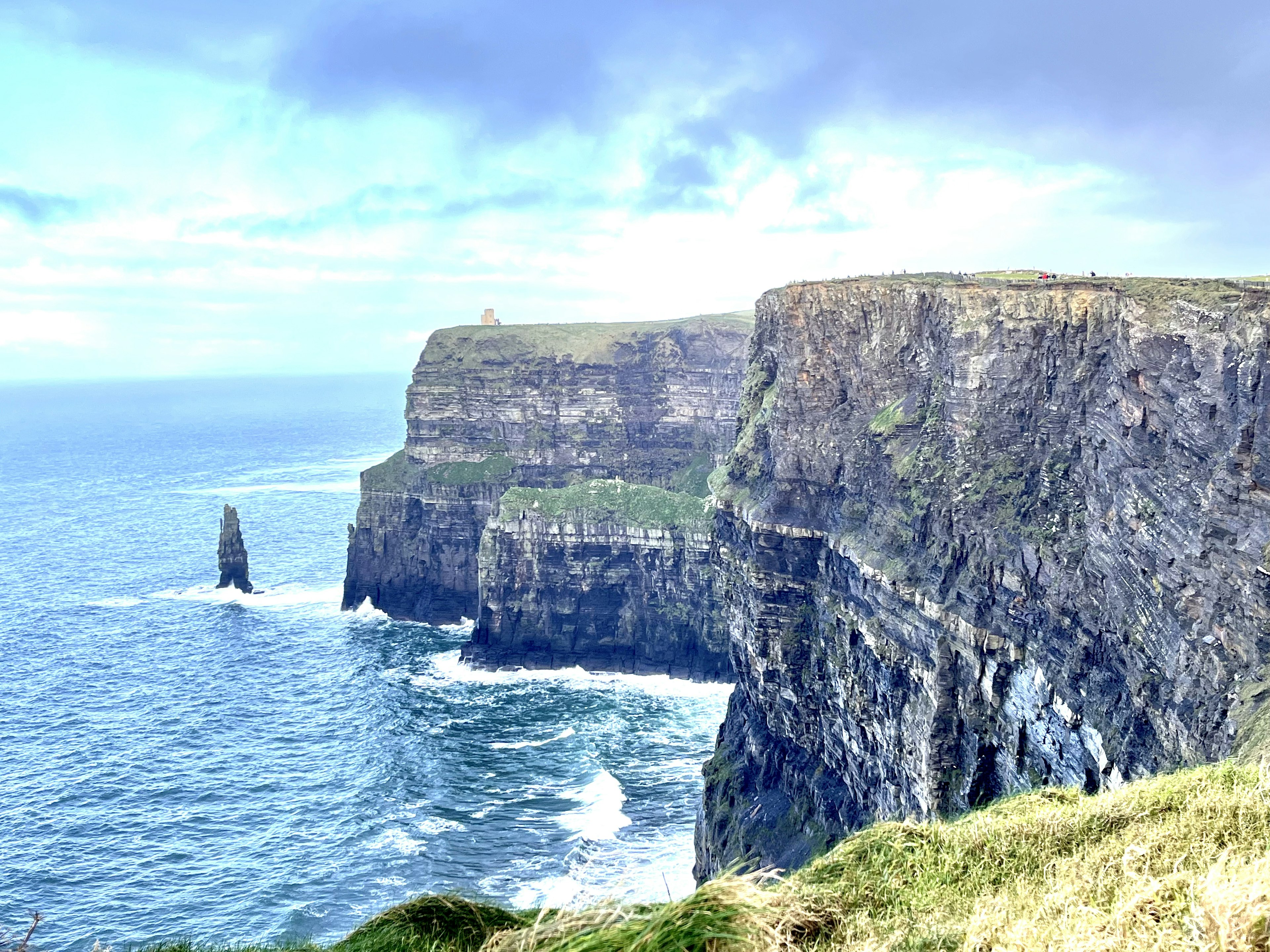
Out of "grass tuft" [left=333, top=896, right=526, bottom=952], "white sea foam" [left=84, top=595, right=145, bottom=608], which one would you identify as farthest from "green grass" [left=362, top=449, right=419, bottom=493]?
"grass tuft" [left=333, top=896, right=526, bottom=952]

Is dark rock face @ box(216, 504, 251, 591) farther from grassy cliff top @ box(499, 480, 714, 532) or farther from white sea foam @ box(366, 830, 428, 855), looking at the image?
white sea foam @ box(366, 830, 428, 855)

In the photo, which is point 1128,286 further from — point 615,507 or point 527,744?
point 615,507

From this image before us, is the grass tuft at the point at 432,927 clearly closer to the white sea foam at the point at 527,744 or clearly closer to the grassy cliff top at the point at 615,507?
the white sea foam at the point at 527,744

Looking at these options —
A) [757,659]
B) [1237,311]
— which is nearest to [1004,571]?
[1237,311]

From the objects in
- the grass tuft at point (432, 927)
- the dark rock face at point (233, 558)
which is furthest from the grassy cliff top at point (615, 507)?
the grass tuft at point (432, 927)

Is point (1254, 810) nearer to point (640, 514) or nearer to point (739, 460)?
point (739, 460)

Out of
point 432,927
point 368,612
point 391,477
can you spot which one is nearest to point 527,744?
point 368,612
